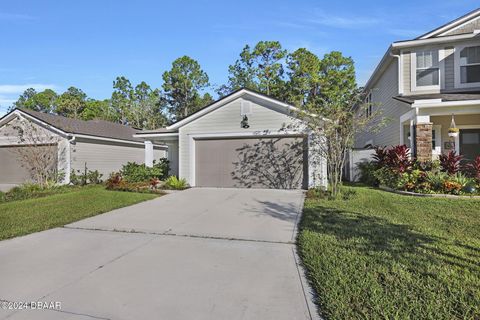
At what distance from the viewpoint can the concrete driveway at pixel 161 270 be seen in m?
2.68

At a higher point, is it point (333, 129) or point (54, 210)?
point (333, 129)

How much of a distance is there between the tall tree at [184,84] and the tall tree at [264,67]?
4.85m

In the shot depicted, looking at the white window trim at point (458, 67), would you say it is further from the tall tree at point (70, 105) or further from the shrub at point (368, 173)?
the tall tree at point (70, 105)

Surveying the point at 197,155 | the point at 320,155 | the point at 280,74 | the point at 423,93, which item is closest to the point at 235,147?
the point at 197,155

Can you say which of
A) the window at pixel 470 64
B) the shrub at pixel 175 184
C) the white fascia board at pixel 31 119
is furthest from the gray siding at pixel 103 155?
the window at pixel 470 64

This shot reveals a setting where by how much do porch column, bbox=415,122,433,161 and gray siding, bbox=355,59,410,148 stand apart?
136 cm

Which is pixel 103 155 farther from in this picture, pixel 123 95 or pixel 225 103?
pixel 123 95

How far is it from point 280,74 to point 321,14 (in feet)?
58.1

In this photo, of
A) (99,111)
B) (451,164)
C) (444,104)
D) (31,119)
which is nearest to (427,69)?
(444,104)

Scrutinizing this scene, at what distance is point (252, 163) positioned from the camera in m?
11.6

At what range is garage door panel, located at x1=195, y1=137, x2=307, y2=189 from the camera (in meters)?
11.1

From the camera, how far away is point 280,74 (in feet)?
92.7

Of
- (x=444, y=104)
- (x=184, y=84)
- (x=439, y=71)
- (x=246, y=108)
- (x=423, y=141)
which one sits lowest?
(x=423, y=141)

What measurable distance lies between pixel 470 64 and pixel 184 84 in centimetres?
2653
